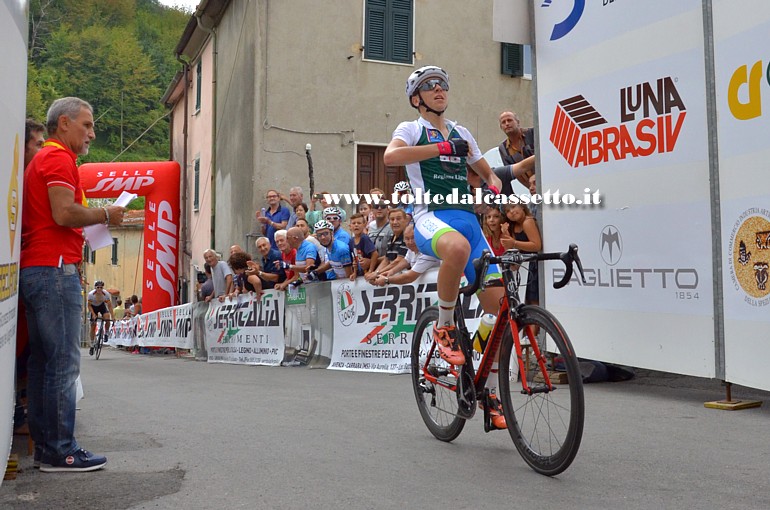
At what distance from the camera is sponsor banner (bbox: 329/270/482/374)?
11055 millimetres

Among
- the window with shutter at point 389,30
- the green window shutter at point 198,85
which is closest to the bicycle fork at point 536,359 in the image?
the window with shutter at point 389,30

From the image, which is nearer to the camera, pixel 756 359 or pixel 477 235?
pixel 477 235

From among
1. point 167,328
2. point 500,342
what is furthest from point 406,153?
point 167,328

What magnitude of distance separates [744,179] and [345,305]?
6.62 meters

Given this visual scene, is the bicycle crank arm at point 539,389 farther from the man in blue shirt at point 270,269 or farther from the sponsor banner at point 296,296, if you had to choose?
the man in blue shirt at point 270,269

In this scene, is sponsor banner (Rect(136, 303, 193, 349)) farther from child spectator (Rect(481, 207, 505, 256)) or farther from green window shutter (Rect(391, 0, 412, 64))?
child spectator (Rect(481, 207, 505, 256))

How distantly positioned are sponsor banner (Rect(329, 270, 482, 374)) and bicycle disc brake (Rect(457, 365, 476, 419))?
16.7 ft

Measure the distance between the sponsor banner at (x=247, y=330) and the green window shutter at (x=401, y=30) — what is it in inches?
328

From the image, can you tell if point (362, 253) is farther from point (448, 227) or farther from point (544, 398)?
point (544, 398)

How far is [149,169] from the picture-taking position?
87.1 ft

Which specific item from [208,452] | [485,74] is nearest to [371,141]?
[485,74]

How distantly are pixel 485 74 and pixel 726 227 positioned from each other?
1674cm

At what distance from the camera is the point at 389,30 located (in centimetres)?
2216

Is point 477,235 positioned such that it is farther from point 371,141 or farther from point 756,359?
point 371,141
